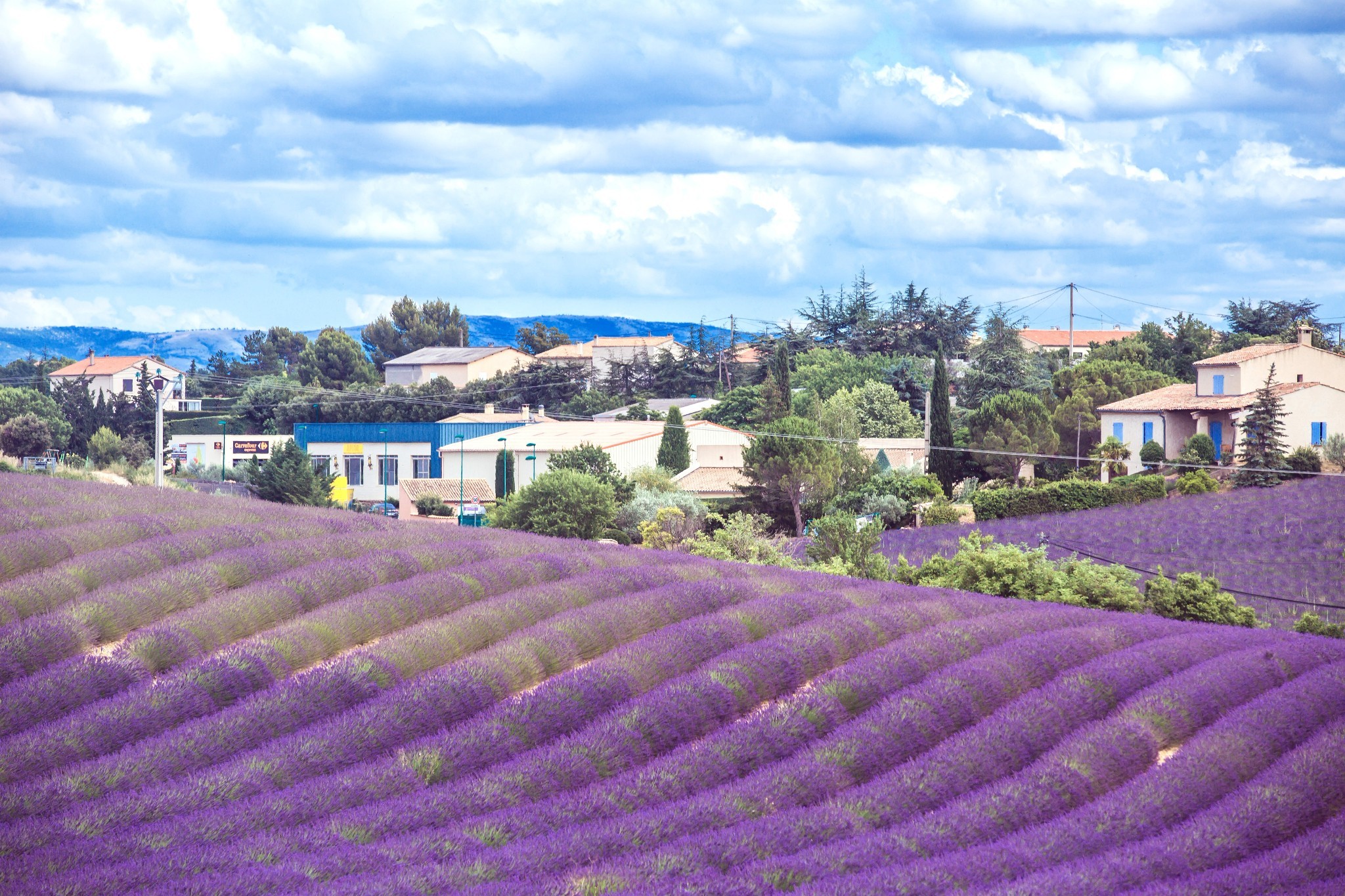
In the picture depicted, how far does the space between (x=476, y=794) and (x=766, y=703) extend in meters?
3.31

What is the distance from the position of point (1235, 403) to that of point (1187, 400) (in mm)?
3216

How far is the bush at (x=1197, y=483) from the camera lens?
48166mm

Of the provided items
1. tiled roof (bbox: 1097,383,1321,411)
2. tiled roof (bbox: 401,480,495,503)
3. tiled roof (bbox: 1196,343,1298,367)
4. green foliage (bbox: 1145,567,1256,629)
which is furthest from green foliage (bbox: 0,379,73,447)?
green foliage (bbox: 1145,567,1256,629)

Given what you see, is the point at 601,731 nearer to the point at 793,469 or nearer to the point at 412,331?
the point at 793,469

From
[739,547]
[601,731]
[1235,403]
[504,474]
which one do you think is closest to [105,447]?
[504,474]

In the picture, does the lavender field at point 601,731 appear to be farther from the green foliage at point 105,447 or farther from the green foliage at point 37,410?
the green foliage at point 37,410

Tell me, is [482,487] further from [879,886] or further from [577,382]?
[879,886]

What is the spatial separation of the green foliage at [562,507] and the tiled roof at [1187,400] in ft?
89.7

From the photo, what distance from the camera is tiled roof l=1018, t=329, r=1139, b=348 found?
12345 cm

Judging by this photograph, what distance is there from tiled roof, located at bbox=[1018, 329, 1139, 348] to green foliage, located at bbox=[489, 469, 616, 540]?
8416cm

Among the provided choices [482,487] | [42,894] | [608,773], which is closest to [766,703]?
[608,773]

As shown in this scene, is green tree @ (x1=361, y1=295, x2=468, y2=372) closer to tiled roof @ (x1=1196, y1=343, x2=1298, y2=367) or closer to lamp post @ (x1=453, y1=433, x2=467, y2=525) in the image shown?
lamp post @ (x1=453, y1=433, x2=467, y2=525)

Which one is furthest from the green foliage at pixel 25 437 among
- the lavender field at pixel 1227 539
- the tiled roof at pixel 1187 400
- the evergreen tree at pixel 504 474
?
the tiled roof at pixel 1187 400

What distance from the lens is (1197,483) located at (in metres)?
48.3
